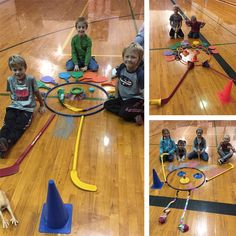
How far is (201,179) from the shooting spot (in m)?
1.12

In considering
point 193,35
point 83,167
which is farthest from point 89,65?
point 83,167

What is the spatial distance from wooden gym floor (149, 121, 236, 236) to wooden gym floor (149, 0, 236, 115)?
110mm

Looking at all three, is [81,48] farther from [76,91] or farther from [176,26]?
[176,26]

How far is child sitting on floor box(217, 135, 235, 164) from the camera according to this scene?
1.16m

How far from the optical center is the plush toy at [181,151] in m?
1.14

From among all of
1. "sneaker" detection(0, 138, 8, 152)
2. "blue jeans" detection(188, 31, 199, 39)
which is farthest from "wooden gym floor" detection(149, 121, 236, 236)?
"blue jeans" detection(188, 31, 199, 39)

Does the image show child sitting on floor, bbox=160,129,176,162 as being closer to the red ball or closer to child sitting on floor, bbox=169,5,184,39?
the red ball

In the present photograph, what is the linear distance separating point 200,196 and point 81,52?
4.42 ft

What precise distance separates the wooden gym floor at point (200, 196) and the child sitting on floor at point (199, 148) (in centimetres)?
2

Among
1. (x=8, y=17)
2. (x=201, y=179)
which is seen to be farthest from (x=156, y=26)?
(x=8, y=17)

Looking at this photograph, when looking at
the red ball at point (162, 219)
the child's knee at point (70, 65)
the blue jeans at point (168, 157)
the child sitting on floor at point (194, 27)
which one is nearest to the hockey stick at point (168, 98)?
the blue jeans at point (168, 157)

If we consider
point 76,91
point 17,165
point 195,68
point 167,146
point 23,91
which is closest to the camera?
point 167,146

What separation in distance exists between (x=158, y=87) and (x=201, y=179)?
21.9 inches

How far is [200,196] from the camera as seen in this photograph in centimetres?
108
